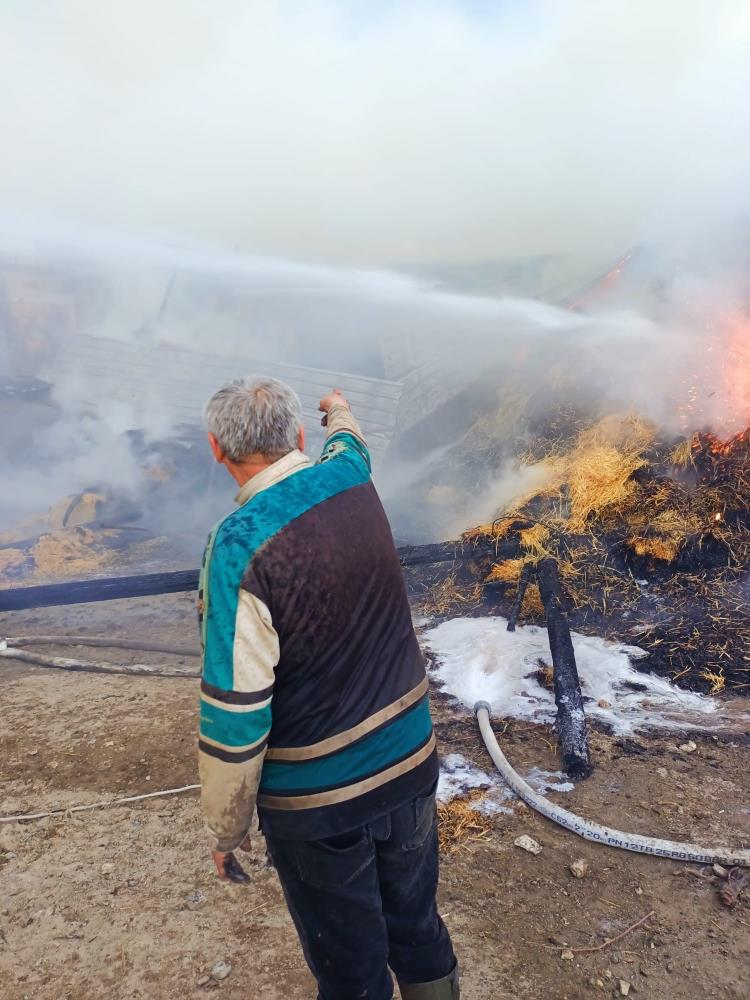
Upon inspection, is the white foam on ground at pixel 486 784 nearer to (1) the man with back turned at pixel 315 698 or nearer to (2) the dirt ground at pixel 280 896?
(2) the dirt ground at pixel 280 896

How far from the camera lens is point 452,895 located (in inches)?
144

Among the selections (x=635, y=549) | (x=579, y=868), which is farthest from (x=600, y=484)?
(x=579, y=868)

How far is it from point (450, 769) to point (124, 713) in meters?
2.88

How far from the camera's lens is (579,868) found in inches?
147

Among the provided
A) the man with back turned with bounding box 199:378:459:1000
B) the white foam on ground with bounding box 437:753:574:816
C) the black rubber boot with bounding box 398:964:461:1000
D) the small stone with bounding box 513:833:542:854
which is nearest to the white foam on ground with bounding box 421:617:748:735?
the white foam on ground with bounding box 437:753:574:816

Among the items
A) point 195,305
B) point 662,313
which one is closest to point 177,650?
point 662,313

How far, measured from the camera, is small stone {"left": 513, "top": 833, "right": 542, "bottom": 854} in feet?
12.9

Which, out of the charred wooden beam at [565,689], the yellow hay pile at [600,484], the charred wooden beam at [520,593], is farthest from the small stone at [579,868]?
the yellow hay pile at [600,484]

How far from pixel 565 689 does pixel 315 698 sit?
3.50 m

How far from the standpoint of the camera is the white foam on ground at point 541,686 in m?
5.30

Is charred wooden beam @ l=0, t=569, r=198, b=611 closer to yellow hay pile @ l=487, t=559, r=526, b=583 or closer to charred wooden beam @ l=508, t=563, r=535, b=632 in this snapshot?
charred wooden beam @ l=508, t=563, r=535, b=632

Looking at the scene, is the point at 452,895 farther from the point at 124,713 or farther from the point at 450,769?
the point at 124,713

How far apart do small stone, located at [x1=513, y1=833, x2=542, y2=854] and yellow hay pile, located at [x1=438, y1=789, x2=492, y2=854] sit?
0.67ft

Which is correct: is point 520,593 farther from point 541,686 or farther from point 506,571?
point 541,686
